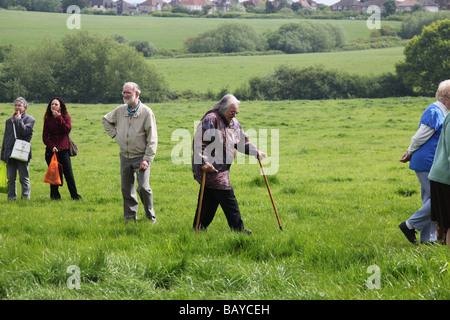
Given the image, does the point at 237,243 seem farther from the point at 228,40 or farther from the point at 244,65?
the point at 228,40

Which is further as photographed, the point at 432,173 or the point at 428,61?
the point at 428,61

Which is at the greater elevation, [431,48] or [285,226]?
[431,48]

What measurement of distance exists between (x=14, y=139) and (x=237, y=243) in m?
6.51

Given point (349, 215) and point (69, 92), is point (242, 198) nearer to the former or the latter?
point (349, 215)

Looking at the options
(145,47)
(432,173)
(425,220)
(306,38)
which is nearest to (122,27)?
(145,47)

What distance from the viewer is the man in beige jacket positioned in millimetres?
8172

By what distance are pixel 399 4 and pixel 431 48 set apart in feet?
257

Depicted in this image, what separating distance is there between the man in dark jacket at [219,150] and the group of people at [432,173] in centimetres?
251

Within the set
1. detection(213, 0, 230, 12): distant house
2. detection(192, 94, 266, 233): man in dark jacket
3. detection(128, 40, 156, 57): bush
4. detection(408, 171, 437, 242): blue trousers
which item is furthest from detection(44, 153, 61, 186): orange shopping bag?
detection(213, 0, 230, 12): distant house

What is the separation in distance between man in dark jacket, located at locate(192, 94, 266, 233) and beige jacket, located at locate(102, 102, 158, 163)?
1.31 m

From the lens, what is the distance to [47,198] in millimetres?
11234

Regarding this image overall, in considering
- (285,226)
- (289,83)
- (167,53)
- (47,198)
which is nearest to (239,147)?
(285,226)

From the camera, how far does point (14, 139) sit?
10688mm

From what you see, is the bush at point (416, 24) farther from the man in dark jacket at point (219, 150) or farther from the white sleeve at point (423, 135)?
the man in dark jacket at point (219, 150)
